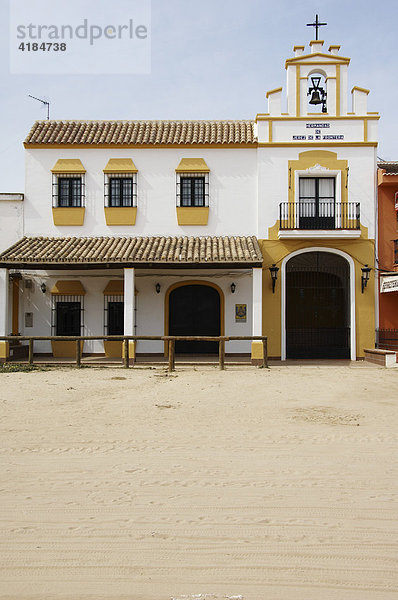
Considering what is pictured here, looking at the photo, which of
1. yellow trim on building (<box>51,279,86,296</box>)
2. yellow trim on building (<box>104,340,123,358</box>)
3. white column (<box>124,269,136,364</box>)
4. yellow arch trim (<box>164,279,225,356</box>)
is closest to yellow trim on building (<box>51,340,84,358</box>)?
yellow trim on building (<box>104,340,123,358</box>)

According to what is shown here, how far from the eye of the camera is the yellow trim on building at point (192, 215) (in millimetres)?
16281

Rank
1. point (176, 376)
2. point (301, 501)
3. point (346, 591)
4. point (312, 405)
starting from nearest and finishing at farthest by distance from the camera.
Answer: point (346, 591), point (301, 501), point (312, 405), point (176, 376)

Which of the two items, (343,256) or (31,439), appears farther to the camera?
A: (343,256)

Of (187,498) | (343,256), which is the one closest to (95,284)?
(343,256)

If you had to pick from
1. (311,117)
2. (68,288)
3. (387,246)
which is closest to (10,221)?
(68,288)

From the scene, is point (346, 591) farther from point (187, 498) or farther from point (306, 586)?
point (187, 498)

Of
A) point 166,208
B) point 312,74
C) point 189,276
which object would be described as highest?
point 312,74

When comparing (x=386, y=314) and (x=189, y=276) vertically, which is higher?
(x=189, y=276)

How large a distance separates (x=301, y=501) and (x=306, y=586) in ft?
3.84

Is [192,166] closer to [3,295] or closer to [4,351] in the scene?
[3,295]

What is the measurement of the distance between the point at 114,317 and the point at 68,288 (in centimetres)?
178

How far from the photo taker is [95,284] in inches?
649

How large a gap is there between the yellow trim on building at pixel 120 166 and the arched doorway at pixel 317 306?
A: 20.2 feet

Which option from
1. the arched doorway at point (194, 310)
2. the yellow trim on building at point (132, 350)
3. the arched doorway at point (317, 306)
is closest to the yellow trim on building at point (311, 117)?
the arched doorway at point (317, 306)
